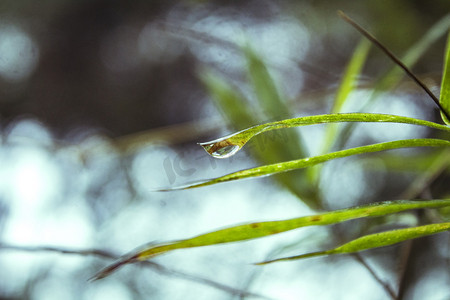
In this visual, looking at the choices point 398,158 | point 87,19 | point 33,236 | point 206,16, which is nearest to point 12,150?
point 33,236

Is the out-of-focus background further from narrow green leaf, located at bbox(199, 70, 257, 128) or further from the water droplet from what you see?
the water droplet

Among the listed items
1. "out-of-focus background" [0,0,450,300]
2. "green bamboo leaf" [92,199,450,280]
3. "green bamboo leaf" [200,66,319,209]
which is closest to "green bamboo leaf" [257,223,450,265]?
"green bamboo leaf" [92,199,450,280]

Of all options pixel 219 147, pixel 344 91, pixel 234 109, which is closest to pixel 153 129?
pixel 234 109

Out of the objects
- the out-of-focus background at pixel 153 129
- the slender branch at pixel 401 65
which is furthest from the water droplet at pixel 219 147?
the out-of-focus background at pixel 153 129

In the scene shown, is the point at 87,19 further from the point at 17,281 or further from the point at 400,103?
the point at 400,103

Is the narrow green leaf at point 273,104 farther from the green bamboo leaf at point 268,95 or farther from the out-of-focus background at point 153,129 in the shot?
the out-of-focus background at point 153,129
